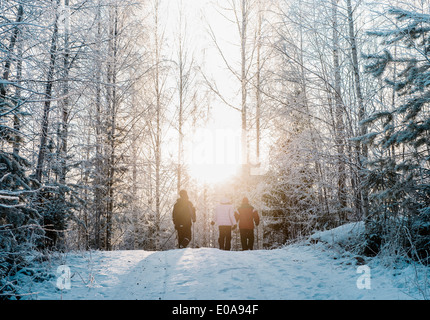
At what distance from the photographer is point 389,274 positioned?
473cm

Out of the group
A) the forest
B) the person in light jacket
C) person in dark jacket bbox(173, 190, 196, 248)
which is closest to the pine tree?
the forest

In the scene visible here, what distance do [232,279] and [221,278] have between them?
20 centimetres

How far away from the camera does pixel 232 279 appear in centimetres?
505

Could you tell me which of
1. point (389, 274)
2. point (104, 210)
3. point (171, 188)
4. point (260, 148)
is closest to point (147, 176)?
point (171, 188)

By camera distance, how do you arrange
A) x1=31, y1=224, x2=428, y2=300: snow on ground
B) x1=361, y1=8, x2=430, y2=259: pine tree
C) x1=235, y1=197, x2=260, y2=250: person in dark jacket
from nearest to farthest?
x1=31, y1=224, x2=428, y2=300: snow on ground < x1=361, y1=8, x2=430, y2=259: pine tree < x1=235, y1=197, x2=260, y2=250: person in dark jacket

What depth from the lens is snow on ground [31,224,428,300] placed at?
4277 millimetres

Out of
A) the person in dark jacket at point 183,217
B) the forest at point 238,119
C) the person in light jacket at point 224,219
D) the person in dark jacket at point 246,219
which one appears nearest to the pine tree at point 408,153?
the forest at point 238,119

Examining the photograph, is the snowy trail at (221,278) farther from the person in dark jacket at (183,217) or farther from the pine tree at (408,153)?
the person in dark jacket at (183,217)

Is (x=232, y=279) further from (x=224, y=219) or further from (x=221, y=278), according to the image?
(x=224, y=219)

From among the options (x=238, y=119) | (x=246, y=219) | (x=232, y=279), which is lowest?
(x=232, y=279)

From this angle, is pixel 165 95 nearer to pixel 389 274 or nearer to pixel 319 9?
pixel 319 9

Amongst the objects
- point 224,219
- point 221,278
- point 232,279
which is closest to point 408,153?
point 232,279

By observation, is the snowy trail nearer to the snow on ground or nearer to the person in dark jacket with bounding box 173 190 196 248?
the snow on ground

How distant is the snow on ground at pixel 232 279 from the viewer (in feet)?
14.0
